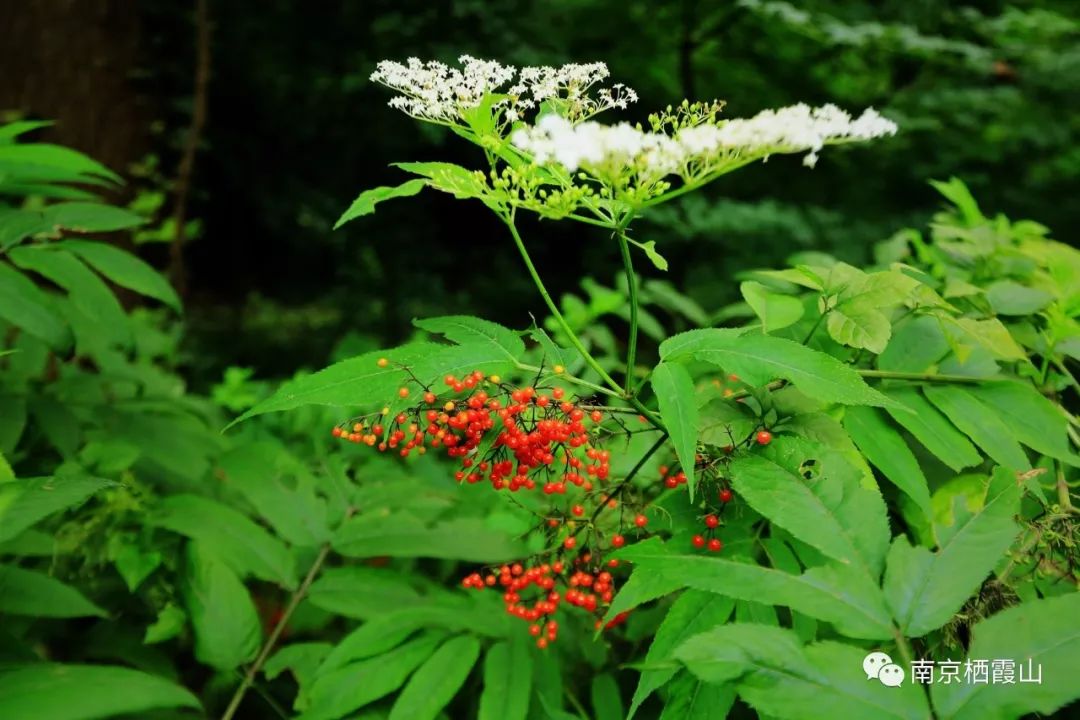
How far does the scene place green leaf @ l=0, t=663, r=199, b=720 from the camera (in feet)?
3.62

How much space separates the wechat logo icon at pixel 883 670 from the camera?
90 centimetres

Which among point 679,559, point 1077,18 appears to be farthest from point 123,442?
point 1077,18

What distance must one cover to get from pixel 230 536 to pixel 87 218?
82 cm

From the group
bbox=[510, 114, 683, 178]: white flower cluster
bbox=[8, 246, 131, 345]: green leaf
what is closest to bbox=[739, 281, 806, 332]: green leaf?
bbox=[510, 114, 683, 178]: white flower cluster

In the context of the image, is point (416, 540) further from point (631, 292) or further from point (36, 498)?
point (631, 292)

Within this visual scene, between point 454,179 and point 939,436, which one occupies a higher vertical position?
→ point 454,179

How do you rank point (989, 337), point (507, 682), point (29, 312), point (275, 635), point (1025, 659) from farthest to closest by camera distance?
1. point (275, 635)
2. point (29, 312)
3. point (507, 682)
4. point (989, 337)
5. point (1025, 659)

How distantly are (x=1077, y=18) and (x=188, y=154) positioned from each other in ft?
17.4

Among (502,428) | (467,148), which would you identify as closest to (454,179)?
(502,428)

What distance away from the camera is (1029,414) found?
4.08ft

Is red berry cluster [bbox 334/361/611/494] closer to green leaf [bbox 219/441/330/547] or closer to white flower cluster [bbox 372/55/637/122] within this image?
white flower cluster [bbox 372/55/637/122]

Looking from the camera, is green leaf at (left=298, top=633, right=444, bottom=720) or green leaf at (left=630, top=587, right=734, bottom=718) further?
green leaf at (left=298, top=633, right=444, bottom=720)

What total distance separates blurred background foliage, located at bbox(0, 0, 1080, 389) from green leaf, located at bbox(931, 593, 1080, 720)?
9.98 ft

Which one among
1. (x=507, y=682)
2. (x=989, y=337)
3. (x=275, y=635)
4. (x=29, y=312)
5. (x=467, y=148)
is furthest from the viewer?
(x=467, y=148)
